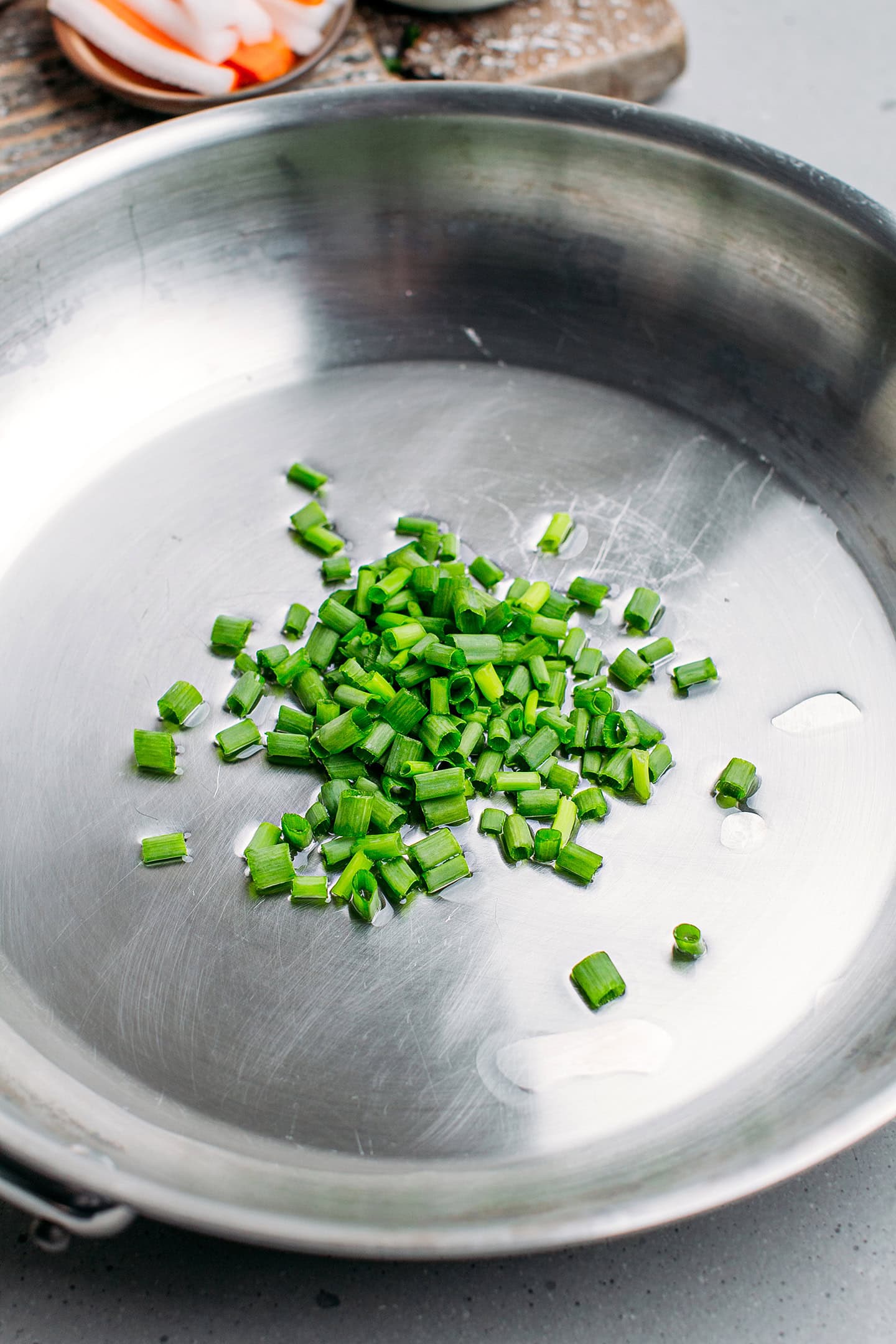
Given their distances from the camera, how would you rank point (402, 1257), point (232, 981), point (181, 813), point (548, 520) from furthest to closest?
point (548, 520) < point (181, 813) < point (232, 981) < point (402, 1257)

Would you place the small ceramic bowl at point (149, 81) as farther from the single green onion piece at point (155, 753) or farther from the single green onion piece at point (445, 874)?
the single green onion piece at point (445, 874)

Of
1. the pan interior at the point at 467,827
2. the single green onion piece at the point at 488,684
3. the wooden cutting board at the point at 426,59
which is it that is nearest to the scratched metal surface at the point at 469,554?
the pan interior at the point at 467,827

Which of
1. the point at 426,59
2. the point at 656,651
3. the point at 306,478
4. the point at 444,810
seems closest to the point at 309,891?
the point at 444,810

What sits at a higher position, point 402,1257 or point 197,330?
point 197,330

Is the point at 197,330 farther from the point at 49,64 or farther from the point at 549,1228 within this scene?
the point at 549,1228

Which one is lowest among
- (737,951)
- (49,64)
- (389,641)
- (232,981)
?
(737,951)

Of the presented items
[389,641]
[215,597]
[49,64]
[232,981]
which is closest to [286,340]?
[215,597]

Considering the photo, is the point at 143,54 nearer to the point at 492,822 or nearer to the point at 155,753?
the point at 155,753
